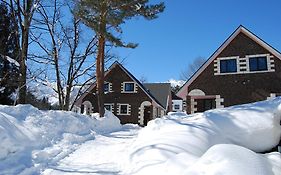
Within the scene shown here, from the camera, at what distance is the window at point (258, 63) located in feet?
69.1

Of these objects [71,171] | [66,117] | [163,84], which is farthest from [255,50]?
[163,84]

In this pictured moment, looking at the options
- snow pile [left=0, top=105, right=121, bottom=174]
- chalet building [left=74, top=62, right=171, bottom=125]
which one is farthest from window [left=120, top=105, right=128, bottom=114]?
snow pile [left=0, top=105, right=121, bottom=174]

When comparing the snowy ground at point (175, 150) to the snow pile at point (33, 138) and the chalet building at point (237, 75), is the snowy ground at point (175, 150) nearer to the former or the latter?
the snow pile at point (33, 138)

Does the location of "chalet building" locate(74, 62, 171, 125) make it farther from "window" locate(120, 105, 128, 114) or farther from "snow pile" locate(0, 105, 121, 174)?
"snow pile" locate(0, 105, 121, 174)

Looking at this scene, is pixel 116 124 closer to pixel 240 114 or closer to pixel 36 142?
pixel 36 142

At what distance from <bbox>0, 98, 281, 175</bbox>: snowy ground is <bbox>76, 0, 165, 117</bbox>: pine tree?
390 inches

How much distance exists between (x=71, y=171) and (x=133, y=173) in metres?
1.58

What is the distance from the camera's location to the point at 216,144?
589 cm

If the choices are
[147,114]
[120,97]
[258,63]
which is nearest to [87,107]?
[120,97]

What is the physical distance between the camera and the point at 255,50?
2109cm

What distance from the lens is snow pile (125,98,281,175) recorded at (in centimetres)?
413

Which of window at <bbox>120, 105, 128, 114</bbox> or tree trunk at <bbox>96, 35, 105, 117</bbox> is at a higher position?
tree trunk at <bbox>96, 35, 105, 117</bbox>

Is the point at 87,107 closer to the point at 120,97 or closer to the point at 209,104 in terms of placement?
the point at 120,97

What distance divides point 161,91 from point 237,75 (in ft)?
65.3
